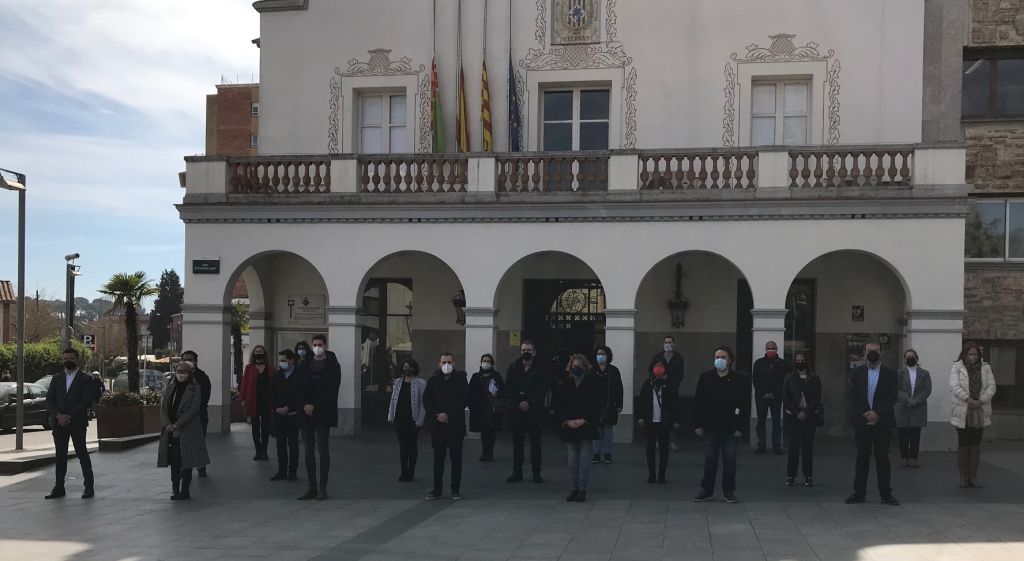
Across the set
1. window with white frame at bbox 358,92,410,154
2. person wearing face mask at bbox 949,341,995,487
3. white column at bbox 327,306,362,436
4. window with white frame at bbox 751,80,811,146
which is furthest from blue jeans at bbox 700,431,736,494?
window with white frame at bbox 358,92,410,154

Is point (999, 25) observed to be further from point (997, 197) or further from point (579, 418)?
point (579, 418)

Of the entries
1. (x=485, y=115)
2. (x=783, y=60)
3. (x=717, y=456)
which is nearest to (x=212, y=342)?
(x=485, y=115)

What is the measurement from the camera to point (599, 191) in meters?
19.3

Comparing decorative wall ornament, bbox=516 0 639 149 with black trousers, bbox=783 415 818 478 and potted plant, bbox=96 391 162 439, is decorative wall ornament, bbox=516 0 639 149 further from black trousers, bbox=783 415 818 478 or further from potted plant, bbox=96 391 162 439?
potted plant, bbox=96 391 162 439

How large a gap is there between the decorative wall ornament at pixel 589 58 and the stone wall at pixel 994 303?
26.1 feet

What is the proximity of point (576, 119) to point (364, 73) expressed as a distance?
197 inches

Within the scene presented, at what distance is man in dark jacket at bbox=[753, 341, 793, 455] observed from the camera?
1709cm

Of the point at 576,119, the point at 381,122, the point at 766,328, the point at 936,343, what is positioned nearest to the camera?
the point at 936,343

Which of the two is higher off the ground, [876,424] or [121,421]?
[876,424]

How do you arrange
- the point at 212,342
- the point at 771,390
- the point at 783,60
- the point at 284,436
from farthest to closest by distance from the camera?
the point at 783,60, the point at 212,342, the point at 771,390, the point at 284,436

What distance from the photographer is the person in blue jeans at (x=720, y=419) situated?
12.2m

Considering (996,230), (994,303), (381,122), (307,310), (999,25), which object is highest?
(999,25)

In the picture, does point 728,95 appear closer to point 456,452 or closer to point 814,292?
point 814,292

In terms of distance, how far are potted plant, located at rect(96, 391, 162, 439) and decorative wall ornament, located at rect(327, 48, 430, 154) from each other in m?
6.93
